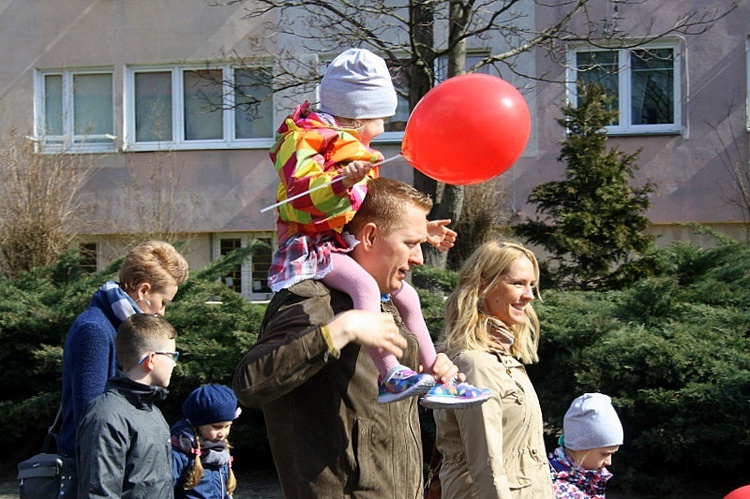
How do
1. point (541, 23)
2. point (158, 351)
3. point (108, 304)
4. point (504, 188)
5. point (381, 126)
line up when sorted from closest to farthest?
point (381, 126) < point (158, 351) < point (108, 304) < point (504, 188) < point (541, 23)

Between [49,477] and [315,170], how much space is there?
1979 mm

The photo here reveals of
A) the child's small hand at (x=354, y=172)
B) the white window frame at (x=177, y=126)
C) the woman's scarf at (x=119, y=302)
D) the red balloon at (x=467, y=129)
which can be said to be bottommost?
the woman's scarf at (x=119, y=302)

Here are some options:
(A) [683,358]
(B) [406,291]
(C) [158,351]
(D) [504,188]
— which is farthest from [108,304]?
(D) [504,188]

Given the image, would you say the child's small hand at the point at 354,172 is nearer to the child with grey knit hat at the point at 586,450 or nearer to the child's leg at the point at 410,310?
the child's leg at the point at 410,310

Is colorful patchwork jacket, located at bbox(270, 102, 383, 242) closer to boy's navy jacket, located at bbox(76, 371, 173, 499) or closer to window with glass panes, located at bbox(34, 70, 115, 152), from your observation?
boy's navy jacket, located at bbox(76, 371, 173, 499)

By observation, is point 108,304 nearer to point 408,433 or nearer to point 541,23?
point 408,433

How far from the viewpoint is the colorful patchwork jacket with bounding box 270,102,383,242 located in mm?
2516

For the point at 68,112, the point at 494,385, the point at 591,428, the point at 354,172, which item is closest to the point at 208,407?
the point at 494,385

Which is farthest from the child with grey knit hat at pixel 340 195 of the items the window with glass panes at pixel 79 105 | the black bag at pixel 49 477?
the window with glass panes at pixel 79 105

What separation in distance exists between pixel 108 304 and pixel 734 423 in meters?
4.40

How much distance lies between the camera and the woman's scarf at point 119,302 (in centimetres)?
387

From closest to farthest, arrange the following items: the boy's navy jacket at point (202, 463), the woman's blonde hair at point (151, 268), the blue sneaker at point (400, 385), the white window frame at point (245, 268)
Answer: the blue sneaker at point (400, 385) → the woman's blonde hair at point (151, 268) → the boy's navy jacket at point (202, 463) → the white window frame at point (245, 268)

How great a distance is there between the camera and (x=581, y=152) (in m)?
10.2

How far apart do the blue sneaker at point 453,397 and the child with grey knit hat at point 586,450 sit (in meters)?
1.36
